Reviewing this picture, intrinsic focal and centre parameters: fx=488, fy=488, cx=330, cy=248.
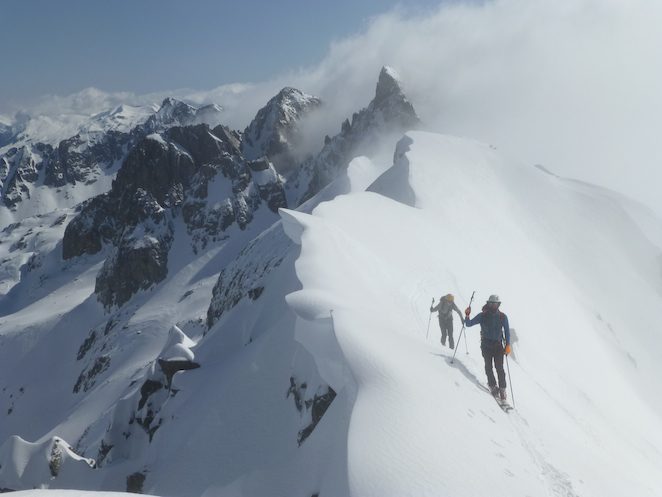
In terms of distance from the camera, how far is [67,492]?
21.4 ft

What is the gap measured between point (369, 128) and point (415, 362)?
132m

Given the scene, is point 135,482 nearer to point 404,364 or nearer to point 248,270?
point 404,364

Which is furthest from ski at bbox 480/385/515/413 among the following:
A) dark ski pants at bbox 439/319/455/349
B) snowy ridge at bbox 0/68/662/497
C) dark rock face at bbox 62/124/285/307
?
dark rock face at bbox 62/124/285/307

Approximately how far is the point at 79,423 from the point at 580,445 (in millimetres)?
54099

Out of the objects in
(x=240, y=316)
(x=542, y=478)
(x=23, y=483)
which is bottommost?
(x=23, y=483)

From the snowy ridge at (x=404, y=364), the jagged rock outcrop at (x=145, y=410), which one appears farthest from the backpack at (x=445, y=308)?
the jagged rock outcrop at (x=145, y=410)

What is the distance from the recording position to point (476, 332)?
1880cm

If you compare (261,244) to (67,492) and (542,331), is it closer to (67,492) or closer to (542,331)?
(542,331)

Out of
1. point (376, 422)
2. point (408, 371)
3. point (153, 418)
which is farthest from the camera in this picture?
point (153, 418)

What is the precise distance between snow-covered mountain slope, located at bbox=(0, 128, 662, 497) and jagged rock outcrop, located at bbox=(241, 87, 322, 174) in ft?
386

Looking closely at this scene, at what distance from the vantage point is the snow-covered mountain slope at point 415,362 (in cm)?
842

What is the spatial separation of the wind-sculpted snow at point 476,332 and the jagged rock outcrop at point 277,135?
376 ft

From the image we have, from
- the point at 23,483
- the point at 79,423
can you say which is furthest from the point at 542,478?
the point at 79,423

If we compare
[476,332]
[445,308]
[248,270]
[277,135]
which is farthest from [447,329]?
[277,135]
